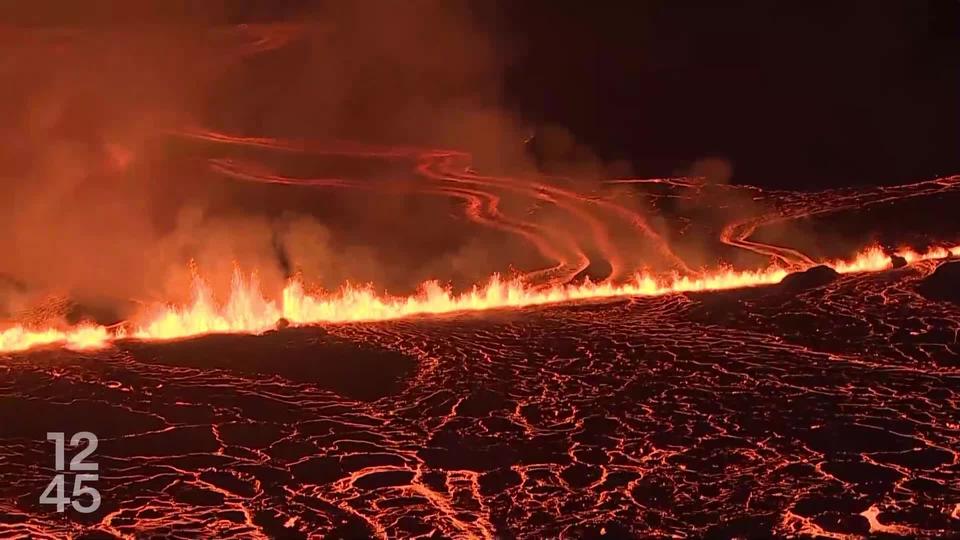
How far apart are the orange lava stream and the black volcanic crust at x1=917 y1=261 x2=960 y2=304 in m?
1.95

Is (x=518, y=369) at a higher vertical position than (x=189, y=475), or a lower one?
higher

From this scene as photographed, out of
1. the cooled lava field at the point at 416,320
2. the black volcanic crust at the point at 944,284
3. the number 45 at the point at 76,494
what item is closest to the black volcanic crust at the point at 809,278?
the cooled lava field at the point at 416,320

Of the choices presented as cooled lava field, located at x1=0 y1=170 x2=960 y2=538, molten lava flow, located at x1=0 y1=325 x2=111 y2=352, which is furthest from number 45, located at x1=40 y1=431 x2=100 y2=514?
Answer: molten lava flow, located at x1=0 y1=325 x2=111 y2=352

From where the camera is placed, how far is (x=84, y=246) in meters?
16.2

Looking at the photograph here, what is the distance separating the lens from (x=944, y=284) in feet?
47.4

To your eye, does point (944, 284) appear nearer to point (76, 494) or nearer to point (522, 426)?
point (522, 426)

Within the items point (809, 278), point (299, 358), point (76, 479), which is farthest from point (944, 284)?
point (76, 479)

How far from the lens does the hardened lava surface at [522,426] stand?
7.07 m

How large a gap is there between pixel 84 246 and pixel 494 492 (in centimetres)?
1149

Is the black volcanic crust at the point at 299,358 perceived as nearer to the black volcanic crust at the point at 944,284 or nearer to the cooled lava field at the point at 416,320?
the cooled lava field at the point at 416,320

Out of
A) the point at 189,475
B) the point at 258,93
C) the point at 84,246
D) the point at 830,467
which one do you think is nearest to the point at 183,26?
the point at 258,93

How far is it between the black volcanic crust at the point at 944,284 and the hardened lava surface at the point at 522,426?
1.22 ft

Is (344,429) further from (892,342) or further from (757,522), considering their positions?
(892,342)

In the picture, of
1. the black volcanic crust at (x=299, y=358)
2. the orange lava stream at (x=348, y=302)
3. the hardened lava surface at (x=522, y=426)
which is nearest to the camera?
the hardened lava surface at (x=522, y=426)
